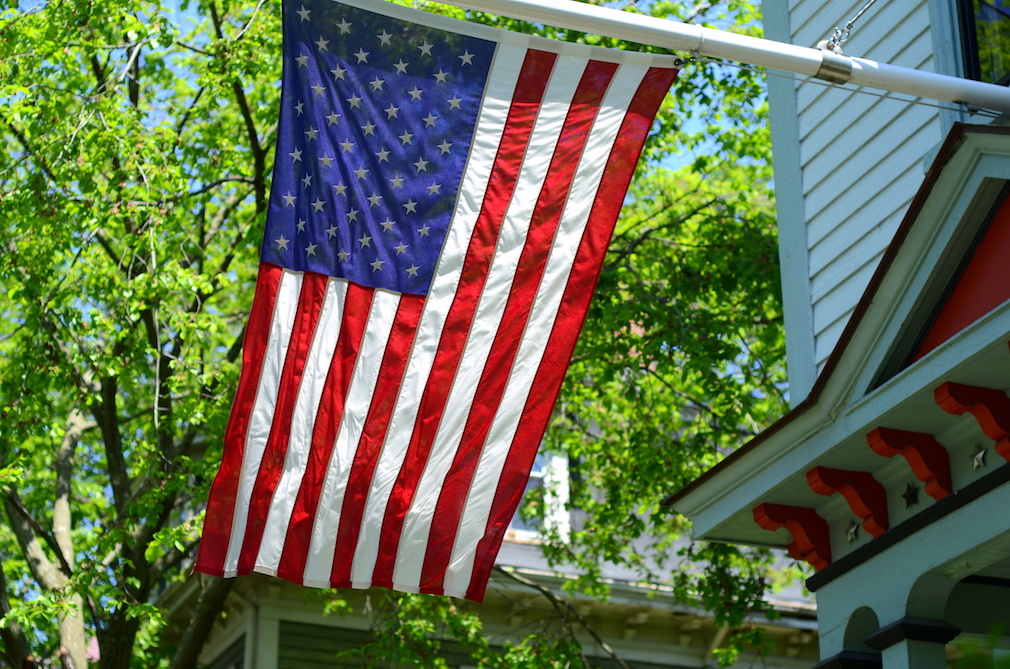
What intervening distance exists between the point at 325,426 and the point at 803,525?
9.34 feet

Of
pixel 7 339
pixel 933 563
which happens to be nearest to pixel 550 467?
pixel 7 339

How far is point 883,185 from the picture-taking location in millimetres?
7977

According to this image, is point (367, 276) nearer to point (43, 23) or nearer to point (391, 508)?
point (391, 508)

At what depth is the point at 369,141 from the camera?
7047 mm

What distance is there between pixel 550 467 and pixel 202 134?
623 centimetres

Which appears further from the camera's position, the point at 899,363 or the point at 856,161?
the point at 856,161

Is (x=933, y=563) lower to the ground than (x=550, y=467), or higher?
lower

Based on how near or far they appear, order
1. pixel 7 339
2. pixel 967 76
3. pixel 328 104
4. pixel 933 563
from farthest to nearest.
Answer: pixel 7 339 < pixel 967 76 < pixel 328 104 < pixel 933 563

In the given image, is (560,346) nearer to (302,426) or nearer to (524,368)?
(524,368)

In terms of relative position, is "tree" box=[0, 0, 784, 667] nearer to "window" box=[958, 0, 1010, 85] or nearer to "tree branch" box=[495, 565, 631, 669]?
"tree branch" box=[495, 565, 631, 669]

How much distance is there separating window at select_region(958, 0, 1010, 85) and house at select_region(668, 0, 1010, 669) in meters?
0.01

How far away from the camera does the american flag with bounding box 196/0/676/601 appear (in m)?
7.02

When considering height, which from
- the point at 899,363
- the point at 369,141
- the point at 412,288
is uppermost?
the point at 369,141

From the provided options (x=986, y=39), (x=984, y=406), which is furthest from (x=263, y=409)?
(x=986, y=39)
